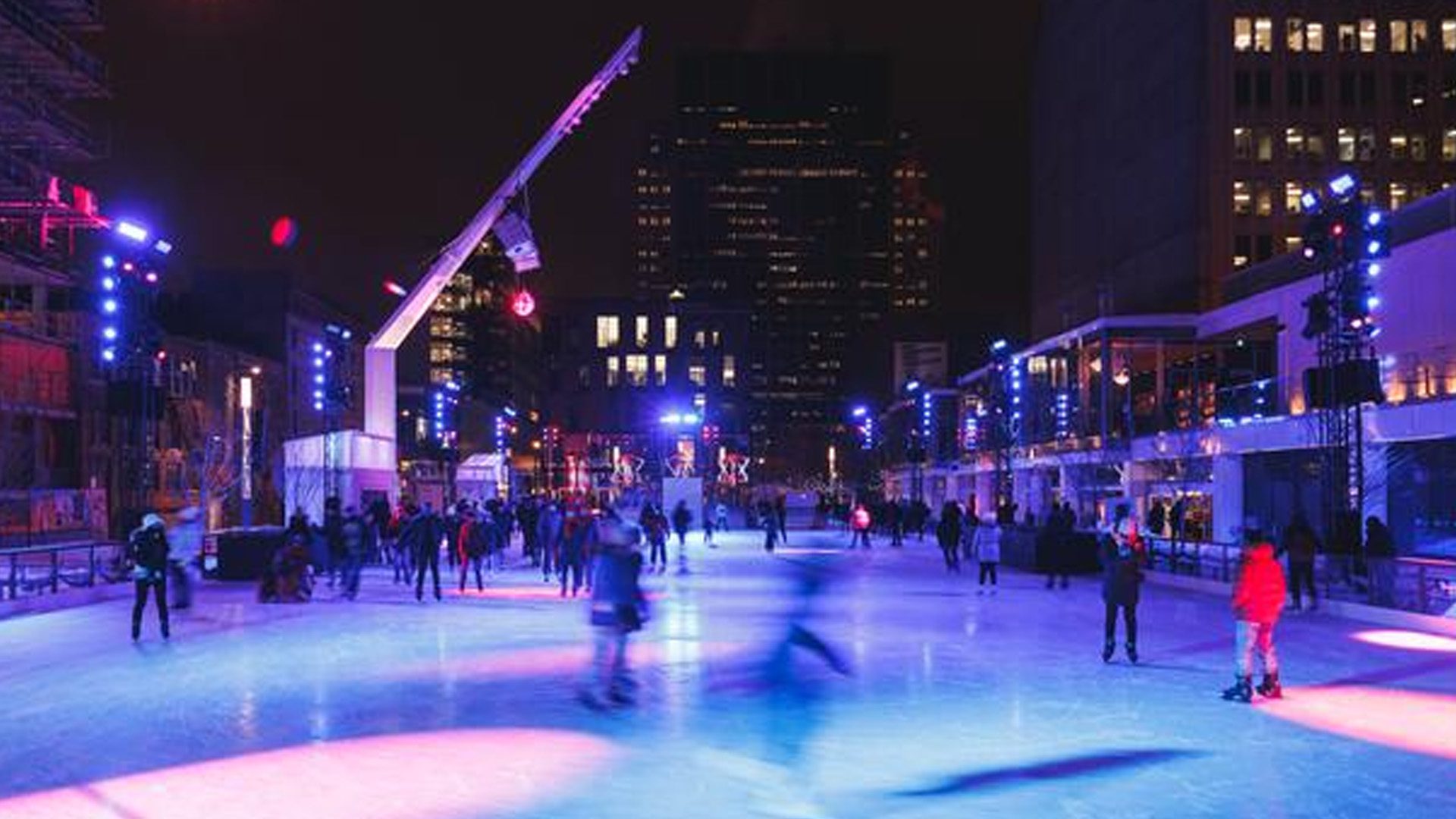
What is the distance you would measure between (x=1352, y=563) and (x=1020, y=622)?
5.47 m

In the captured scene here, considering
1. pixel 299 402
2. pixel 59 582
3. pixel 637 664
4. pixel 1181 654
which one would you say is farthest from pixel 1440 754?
pixel 299 402

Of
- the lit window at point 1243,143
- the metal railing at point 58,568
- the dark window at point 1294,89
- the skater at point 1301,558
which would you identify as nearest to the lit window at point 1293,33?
the dark window at point 1294,89

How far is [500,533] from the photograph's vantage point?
33.8 meters

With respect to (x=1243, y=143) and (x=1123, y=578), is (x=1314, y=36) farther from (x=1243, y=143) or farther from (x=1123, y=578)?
(x=1123, y=578)

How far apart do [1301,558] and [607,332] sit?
10505cm

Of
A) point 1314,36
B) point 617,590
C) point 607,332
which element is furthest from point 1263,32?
point 607,332

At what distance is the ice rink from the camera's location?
26.4 ft

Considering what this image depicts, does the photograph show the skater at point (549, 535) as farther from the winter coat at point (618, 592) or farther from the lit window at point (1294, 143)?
the lit window at point (1294, 143)

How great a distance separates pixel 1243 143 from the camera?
64.8 metres

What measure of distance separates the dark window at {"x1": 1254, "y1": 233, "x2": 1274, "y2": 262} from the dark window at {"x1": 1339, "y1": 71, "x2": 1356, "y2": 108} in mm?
8149

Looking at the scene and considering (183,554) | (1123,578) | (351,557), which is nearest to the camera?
(1123,578)

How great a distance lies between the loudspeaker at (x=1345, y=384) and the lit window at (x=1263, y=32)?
45.8 m

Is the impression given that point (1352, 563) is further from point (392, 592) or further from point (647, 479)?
point (647, 479)

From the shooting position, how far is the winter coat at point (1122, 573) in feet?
45.5
